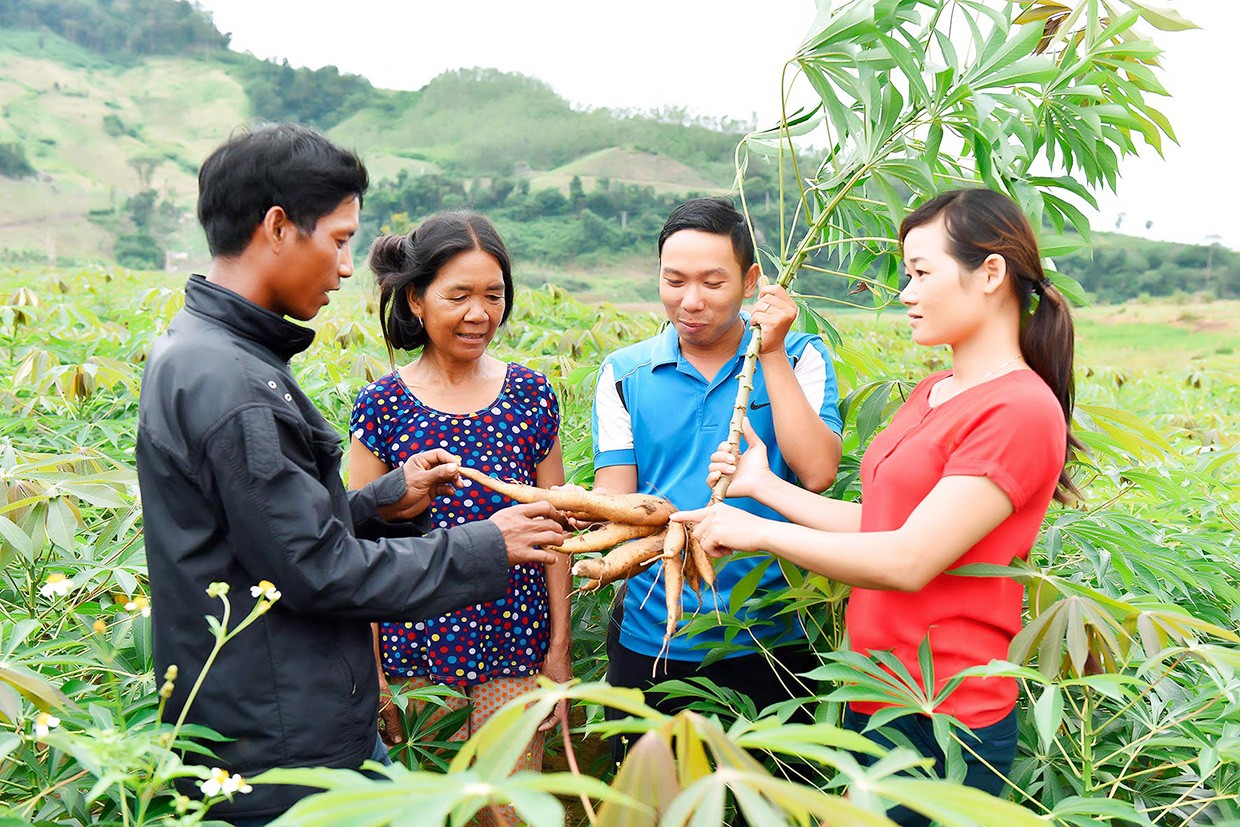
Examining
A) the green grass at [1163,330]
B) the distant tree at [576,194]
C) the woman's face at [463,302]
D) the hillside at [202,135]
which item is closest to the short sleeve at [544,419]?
the woman's face at [463,302]

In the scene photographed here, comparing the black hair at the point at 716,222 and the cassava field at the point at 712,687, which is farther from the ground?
the black hair at the point at 716,222

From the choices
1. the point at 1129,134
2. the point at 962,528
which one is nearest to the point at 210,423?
the point at 962,528

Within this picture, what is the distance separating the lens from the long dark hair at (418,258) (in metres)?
1.76

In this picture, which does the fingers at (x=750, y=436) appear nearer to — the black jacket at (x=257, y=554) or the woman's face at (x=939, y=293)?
the woman's face at (x=939, y=293)

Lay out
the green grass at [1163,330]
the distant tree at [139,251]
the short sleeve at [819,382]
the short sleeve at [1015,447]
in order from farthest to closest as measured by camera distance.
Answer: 1. the distant tree at [139,251]
2. the green grass at [1163,330]
3. the short sleeve at [819,382]
4. the short sleeve at [1015,447]

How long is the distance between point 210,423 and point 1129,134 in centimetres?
170

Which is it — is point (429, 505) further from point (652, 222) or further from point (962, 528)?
point (652, 222)

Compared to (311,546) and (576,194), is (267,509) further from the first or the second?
(576,194)

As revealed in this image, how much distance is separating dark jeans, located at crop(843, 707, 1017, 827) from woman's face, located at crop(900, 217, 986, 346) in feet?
1.76

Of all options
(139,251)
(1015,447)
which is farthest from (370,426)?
(139,251)

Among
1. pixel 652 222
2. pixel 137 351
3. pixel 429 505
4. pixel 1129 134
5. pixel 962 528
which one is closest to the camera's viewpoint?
pixel 962 528

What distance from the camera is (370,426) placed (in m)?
1.77

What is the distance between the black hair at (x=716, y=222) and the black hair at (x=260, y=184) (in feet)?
2.26

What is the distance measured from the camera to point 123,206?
37781 mm
